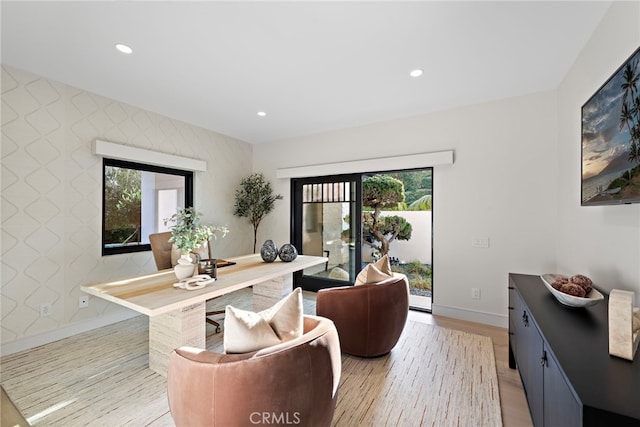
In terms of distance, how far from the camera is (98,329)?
2977mm

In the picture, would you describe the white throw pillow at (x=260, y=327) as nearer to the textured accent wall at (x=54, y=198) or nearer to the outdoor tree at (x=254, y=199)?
the textured accent wall at (x=54, y=198)

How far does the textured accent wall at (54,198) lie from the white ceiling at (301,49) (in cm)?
24

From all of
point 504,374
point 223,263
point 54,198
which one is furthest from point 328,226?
point 54,198

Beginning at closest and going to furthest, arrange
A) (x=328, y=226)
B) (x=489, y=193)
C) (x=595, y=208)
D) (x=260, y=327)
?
(x=260, y=327) → (x=595, y=208) → (x=489, y=193) → (x=328, y=226)

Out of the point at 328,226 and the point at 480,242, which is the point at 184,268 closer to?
the point at 328,226

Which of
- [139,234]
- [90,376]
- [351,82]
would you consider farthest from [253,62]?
[90,376]

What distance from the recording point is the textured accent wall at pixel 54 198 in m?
2.45

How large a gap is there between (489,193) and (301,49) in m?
2.48

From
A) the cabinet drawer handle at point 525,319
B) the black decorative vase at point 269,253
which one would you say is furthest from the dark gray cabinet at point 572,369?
the black decorative vase at point 269,253

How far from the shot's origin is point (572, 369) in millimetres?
933

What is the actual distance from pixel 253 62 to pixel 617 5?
2405mm

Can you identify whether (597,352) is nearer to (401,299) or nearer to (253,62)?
(401,299)

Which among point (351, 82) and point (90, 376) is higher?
point (351, 82)

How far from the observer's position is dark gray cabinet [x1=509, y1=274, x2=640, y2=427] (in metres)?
0.77
